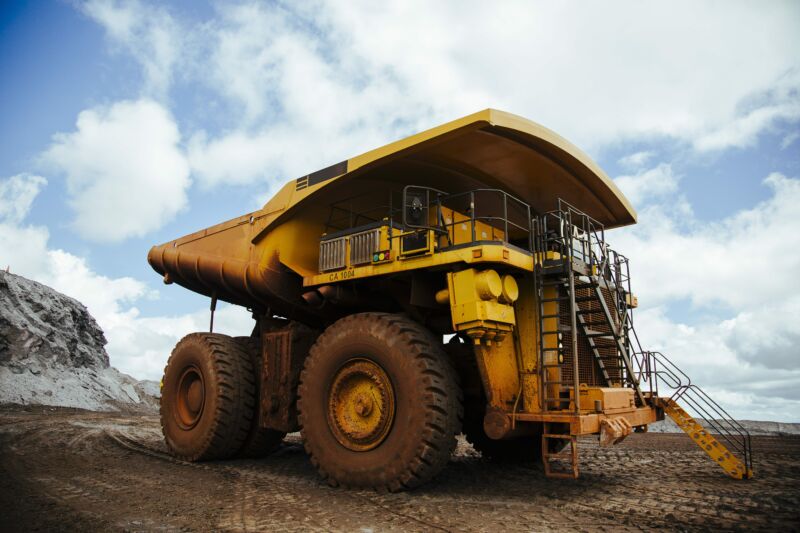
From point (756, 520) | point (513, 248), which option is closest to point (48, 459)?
point (513, 248)

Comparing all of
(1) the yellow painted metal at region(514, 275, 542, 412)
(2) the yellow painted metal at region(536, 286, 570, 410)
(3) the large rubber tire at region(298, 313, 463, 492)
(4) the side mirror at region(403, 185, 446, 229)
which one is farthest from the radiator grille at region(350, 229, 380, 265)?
(2) the yellow painted metal at region(536, 286, 570, 410)

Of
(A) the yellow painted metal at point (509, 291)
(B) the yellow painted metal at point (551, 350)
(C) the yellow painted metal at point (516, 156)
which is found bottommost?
(B) the yellow painted metal at point (551, 350)

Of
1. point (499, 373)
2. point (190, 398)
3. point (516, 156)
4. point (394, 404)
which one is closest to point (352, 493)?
point (394, 404)

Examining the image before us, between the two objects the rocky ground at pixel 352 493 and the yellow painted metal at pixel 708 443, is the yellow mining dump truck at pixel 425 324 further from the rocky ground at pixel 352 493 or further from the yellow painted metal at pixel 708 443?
the rocky ground at pixel 352 493

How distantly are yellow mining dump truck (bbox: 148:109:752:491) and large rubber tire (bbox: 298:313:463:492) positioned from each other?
0.02m

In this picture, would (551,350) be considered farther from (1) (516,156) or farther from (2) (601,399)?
(1) (516,156)

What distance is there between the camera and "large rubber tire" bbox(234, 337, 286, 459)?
1028 centimetres

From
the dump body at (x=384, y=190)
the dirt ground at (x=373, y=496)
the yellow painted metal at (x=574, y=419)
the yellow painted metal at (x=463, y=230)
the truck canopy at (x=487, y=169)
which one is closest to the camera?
the dirt ground at (x=373, y=496)

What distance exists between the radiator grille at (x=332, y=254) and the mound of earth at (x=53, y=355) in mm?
17555

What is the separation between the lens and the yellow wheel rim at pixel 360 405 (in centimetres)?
730

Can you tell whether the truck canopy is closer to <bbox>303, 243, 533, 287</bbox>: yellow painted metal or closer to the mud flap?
<bbox>303, 243, 533, 287</bbox>: yellow painted metal

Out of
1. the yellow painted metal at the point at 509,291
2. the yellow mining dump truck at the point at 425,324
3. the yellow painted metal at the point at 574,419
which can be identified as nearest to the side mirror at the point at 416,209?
the yellow mining dump truck at the point at 425,324

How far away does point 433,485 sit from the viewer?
7672mm

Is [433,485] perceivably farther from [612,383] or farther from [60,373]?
[60,373]
